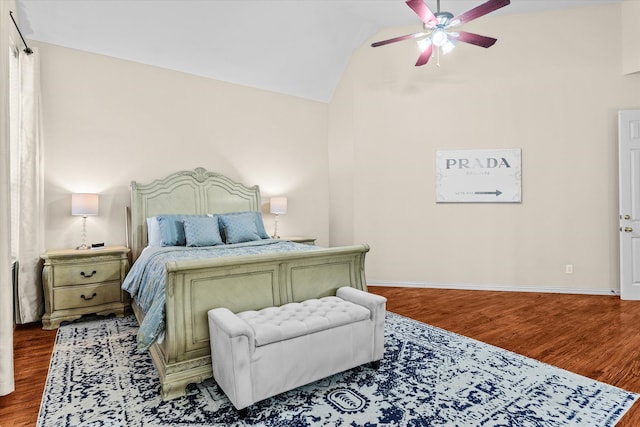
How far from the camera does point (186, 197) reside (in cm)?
436

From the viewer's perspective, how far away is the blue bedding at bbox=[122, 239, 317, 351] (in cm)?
216

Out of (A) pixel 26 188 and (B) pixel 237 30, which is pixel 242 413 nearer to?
(A) pixel 26 188

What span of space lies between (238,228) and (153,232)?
91cm

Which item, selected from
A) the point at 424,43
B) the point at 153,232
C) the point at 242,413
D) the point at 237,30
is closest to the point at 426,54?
the point at 424,43

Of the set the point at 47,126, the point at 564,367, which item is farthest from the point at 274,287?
the point at 47,126

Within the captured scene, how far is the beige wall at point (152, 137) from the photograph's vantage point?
3781 millimetres

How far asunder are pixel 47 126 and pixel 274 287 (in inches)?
126

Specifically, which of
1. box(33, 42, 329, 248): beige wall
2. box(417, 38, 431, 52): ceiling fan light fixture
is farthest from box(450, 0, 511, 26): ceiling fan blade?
box(33, 42, 329, 248): beige wall

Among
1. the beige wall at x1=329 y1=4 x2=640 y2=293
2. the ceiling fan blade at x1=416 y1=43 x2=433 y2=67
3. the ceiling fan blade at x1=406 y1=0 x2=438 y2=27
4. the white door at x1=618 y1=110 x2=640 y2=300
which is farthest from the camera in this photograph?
the beige wall at x1=329 y1=4 x2=640 y2=293

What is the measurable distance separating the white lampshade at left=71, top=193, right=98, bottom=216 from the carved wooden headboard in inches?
16.6

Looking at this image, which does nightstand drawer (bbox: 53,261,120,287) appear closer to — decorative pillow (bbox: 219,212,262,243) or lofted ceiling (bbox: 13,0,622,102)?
decorative pillow (bbox: 219,212,262,243)

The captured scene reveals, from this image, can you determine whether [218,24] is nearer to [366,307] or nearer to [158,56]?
[158,56]

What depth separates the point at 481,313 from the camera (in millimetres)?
3752

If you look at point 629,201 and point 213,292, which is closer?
point 213,292
